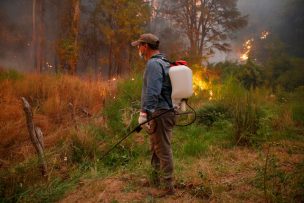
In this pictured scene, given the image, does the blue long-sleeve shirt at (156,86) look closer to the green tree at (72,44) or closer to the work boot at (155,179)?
the work boot at (155,179)

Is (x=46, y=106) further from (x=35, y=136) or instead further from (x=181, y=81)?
(x=181, y=81)

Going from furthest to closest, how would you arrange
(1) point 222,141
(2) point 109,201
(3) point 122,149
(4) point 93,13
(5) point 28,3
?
(5) point 28,3 → (4) point 93,13 → (1) point 222,141 → (3) point 122,149 → (2) point 109,201

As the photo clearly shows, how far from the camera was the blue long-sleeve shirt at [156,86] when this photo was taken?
4172 mm

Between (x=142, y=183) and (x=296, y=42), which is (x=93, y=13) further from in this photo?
(x=142, y=183)

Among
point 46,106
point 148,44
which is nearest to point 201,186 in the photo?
point 148,44

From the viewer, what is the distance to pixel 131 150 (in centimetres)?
630

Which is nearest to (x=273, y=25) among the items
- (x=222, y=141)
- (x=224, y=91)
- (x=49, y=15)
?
(x=49, y=15)

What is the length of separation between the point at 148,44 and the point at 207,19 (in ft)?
70.5

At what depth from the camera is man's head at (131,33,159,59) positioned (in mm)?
4496

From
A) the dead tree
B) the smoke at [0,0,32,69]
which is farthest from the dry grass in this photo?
the smoke at [0,0,32,69]

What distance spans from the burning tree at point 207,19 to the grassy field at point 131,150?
14883 mm

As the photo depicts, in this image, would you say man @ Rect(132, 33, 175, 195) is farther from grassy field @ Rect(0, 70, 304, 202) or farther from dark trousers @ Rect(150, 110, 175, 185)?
grassy field @ Rect(0, 70, 304, 202)

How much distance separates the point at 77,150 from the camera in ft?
19.5

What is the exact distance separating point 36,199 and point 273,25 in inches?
1306
